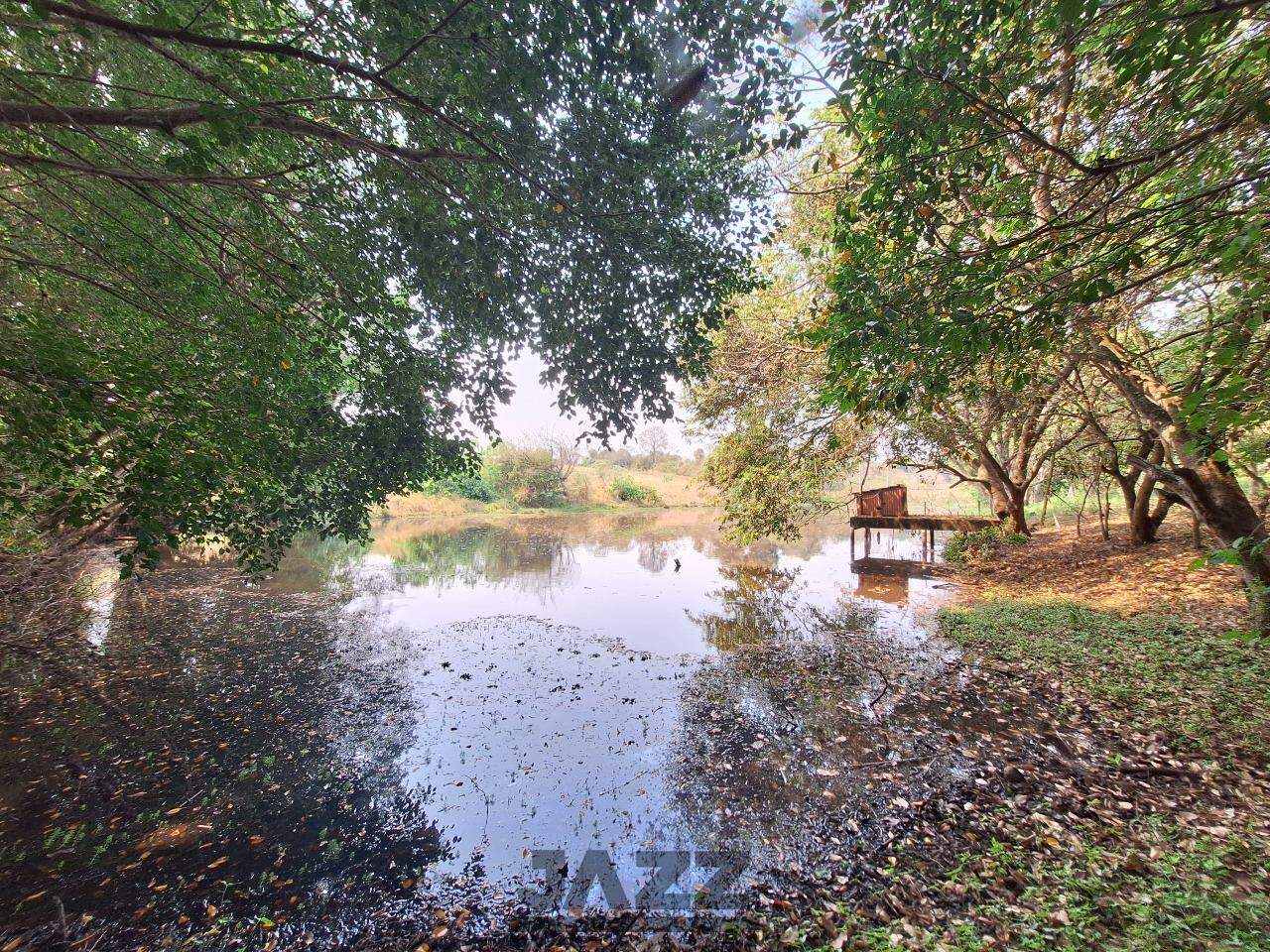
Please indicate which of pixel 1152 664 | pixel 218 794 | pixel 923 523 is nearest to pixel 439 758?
pixel 218 794

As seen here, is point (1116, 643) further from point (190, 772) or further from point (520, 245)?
point (190, 772)

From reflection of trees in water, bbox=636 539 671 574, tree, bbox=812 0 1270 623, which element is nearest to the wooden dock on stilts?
reflection of trees in water, bbox=636 539 671 574

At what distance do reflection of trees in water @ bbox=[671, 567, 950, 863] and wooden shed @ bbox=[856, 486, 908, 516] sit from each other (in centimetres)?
916

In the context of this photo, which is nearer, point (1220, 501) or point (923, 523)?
point (1220, 501)

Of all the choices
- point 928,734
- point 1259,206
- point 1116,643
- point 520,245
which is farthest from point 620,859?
point 1116,643

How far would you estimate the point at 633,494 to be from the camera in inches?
1822

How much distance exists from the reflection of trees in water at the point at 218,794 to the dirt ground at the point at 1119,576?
1038 cm

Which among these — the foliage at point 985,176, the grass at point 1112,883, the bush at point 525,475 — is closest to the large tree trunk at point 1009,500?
the grass at point 1112,883

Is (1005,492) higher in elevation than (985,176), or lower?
lower

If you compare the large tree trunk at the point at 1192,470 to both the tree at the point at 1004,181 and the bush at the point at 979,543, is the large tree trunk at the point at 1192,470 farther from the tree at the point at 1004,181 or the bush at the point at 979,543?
the bush at the point at 979,543

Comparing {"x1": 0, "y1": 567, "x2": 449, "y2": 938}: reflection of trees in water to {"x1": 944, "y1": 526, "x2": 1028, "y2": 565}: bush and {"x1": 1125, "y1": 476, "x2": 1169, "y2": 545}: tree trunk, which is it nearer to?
{"x1": 944, "y1": 526, "x2": 1028, "y2": 565}: bush

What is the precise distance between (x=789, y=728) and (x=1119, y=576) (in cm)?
A: 1013

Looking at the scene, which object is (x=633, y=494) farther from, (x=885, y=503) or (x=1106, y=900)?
(x=1106, y=900)

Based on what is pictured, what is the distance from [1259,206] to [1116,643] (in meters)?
6.96
